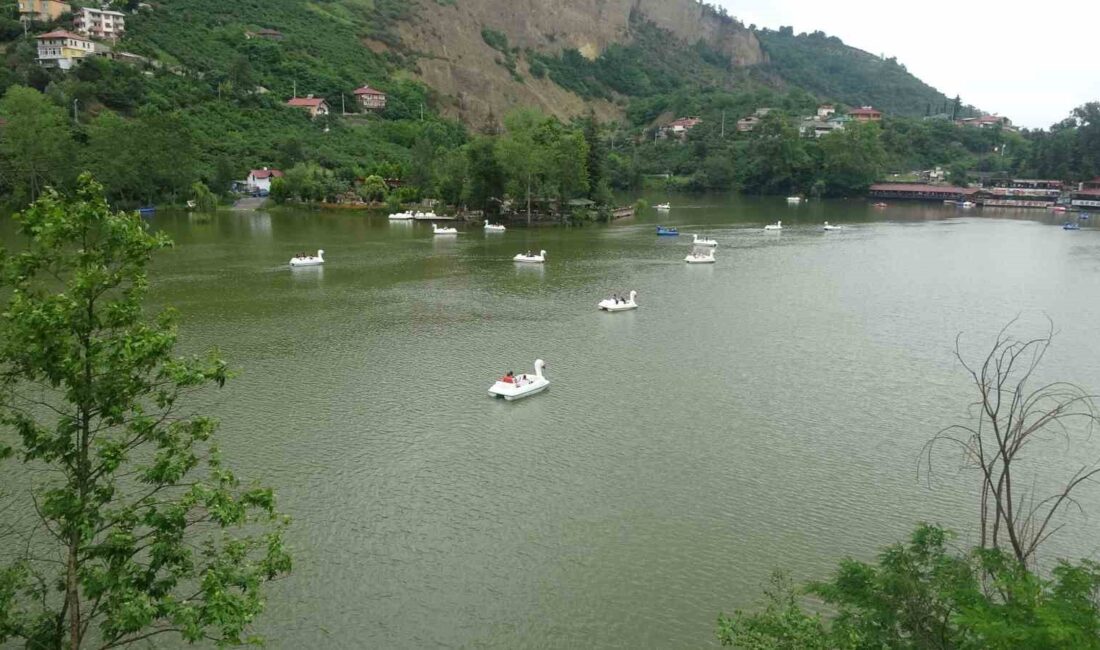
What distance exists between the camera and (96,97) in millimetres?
82062

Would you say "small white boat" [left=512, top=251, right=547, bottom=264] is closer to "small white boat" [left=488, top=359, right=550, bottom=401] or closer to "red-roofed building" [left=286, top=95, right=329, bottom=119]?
"small white boat" [left=488, top=359, right=550, bottom=401]

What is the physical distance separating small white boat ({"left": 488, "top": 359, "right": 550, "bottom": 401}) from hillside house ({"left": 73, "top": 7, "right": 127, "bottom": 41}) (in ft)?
317

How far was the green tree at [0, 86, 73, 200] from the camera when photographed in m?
62.4

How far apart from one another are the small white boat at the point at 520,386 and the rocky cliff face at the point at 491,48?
90085 millimetres

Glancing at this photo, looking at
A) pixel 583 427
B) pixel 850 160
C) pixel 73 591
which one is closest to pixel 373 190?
pixel 583 427

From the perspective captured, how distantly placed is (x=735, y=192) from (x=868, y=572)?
113m

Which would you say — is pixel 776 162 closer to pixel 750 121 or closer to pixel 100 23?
pixel 750 121

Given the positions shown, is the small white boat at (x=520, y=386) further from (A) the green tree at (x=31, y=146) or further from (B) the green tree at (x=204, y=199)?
(A) the green tree at (x=31, y=146)

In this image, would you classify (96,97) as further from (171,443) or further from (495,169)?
(171,443)

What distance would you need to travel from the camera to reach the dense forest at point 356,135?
67188 mm

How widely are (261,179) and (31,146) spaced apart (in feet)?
75.6

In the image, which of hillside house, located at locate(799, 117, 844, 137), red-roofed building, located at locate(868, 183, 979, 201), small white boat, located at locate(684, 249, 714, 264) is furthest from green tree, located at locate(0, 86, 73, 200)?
hillside house, located at locate(799, 117, 844, 137)

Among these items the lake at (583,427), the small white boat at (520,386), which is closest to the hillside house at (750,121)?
the lake at (583,427)

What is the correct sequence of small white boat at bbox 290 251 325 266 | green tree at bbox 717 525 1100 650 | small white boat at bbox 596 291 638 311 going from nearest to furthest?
1. green tree at bbox 717 525 1100 650
2. small white boat at bbox 596 291 638 311
3. small white boat at bbox 290 251 325 266
